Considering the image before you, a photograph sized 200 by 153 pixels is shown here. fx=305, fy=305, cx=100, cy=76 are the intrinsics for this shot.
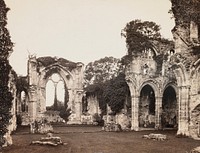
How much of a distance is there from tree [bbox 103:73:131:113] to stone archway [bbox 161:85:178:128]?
14.5 feet

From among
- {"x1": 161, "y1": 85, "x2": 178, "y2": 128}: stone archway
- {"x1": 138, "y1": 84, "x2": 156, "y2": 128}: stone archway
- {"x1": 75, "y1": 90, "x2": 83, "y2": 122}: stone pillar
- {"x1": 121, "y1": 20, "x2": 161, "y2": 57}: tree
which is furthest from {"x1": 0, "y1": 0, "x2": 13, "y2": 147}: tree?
{"x1": 75, "y1": 90, "x2": 83, "y2": 122}: stone pillar

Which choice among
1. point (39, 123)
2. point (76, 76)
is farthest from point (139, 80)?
point (76, 76)

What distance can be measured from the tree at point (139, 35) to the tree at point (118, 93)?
3.32 meters

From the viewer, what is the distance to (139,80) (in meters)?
31.4

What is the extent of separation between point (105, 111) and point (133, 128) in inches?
394

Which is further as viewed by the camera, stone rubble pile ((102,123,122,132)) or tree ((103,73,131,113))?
tree ((103,73,131,113))

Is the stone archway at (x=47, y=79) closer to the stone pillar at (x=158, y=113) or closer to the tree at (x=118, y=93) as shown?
the tree at (x=118, y=93)

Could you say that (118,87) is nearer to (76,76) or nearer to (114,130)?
(114,130)

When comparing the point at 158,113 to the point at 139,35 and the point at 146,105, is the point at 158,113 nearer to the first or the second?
the point at 146,105

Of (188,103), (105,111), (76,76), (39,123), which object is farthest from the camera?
(76,76)

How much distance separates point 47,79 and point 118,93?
14.6 m

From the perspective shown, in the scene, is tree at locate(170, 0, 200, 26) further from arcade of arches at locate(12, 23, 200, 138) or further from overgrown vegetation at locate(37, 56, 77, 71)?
overgrown vegetation at locate(37, 56, 77, 71)

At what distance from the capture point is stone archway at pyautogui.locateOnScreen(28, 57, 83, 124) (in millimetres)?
40938

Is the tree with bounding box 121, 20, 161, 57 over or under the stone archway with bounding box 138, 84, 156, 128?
over
